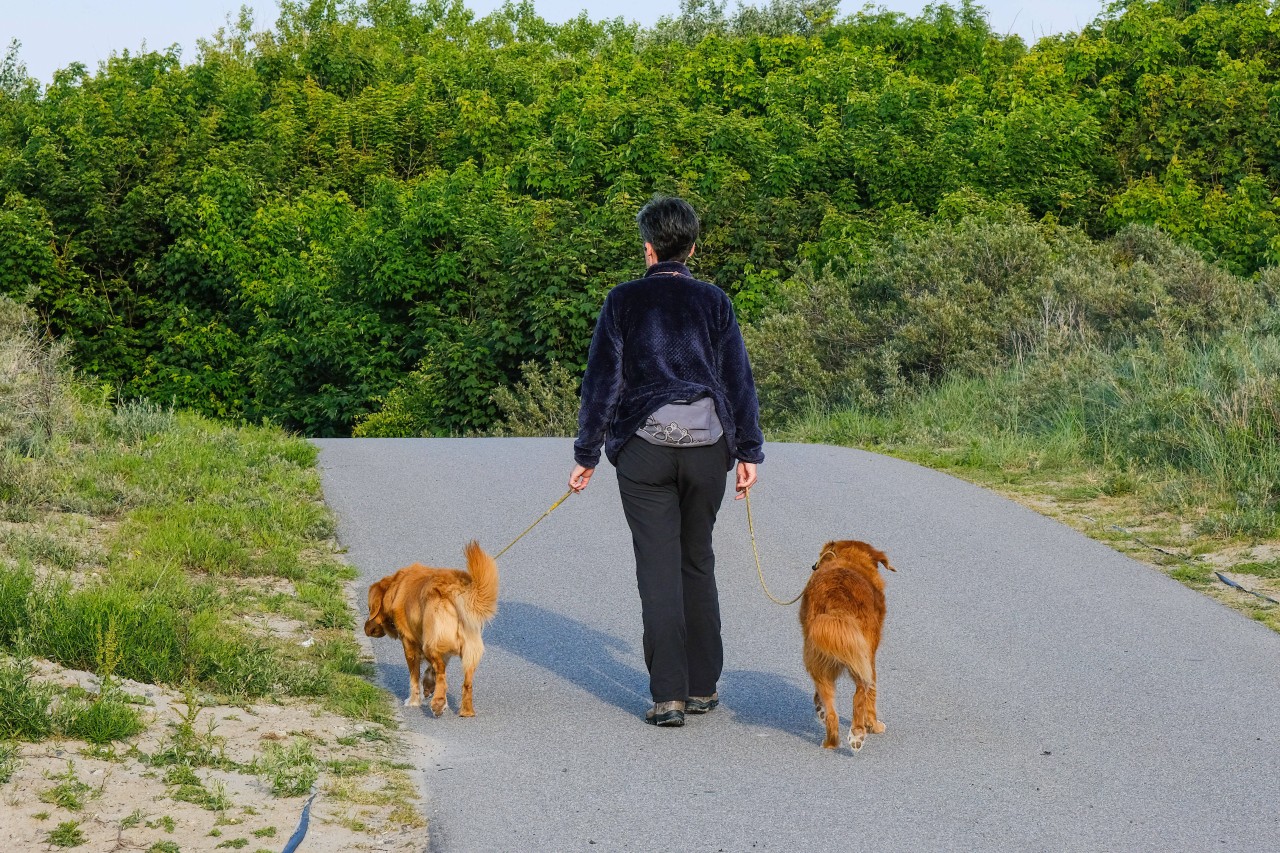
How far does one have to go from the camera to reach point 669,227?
600 cm

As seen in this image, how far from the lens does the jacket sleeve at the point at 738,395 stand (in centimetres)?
604

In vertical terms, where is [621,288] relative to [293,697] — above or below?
above

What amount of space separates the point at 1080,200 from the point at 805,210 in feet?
19.6

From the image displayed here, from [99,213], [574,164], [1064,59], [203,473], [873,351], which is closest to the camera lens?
[203,473]

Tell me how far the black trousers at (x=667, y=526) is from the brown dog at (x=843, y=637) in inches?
20.6

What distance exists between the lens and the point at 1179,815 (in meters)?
4.94

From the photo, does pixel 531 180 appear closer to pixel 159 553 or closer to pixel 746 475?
pixel 159 553

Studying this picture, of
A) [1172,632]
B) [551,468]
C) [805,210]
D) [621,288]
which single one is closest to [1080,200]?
[805,210]

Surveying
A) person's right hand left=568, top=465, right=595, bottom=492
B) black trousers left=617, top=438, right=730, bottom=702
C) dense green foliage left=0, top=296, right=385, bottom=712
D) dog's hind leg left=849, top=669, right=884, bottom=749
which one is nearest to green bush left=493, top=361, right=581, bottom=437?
dense green foliage left=0, top=296, right=385, bottom=712

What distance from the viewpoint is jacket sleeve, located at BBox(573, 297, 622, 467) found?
19.7 ft

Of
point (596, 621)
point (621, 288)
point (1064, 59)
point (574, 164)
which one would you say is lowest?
point (596, 621)

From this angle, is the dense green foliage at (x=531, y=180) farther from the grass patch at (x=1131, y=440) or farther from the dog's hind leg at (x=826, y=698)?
the dog's hind leg at (x=826, y=698)

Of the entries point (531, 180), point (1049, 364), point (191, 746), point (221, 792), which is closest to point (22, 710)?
point (191, 746)

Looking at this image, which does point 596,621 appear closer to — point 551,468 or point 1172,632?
point 1172,632
